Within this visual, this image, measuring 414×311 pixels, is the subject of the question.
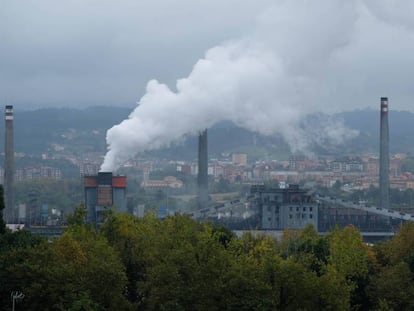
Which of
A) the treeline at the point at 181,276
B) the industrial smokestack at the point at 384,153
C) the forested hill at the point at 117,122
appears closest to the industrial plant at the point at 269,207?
the industrial smokestack at the point at 384,153

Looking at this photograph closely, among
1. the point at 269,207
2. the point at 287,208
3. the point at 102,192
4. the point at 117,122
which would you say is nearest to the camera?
the point at 102,192

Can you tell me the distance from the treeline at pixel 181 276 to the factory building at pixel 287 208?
29.5 metres

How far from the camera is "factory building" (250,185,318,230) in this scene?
6488 cm

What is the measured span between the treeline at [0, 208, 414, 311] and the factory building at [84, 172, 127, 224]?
26106 mm

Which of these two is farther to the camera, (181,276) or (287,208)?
(287,208)

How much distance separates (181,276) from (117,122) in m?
114

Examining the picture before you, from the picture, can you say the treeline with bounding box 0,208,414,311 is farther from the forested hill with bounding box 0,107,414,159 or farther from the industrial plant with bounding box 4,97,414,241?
the forested hill with bounding box 0,107,414,159

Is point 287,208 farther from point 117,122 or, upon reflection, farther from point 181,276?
point 117,122

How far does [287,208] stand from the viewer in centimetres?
6488

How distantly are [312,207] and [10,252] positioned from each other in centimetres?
3656

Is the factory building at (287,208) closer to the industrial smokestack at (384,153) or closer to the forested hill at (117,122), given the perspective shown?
the industrial smokestack at (384,153)

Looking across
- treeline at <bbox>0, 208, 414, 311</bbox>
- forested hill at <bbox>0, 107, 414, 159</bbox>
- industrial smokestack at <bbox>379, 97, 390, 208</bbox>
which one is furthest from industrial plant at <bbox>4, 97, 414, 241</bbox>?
forested hill at <bbox>0, 107, 414, 159</bbox>

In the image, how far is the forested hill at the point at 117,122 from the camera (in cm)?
12256

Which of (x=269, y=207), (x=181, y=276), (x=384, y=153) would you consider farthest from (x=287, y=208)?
(x=181, y=276)
